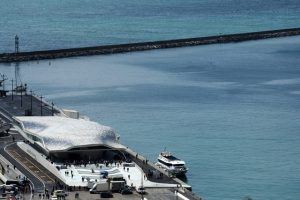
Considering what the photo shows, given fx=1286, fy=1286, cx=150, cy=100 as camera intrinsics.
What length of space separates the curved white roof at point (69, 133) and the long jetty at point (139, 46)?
1833 inches

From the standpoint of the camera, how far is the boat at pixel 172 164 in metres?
68.6

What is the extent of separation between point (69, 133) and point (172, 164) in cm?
583

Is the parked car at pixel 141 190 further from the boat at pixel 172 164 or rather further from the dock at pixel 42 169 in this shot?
the boat at pixel 172 164

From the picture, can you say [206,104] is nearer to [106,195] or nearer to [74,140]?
[74,140]

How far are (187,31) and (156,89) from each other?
2107 inches

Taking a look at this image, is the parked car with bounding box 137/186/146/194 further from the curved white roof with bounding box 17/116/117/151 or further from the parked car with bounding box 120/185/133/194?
the curved white roof with bounding box 17/116/117/151

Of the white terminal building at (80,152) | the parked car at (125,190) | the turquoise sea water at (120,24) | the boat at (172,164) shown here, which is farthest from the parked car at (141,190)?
the turquoise sea water at (120,24)

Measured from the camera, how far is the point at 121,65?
117 meters

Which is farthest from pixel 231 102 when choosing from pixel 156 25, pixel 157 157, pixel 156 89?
pixel 156 25

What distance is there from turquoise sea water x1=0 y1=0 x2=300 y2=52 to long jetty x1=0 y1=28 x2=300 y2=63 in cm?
618

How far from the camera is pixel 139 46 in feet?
427

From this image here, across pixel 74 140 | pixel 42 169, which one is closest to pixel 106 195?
pixel 42 169

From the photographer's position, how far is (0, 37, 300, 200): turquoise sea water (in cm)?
6962

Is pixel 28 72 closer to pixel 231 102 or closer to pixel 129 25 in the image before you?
pixel 231 102
